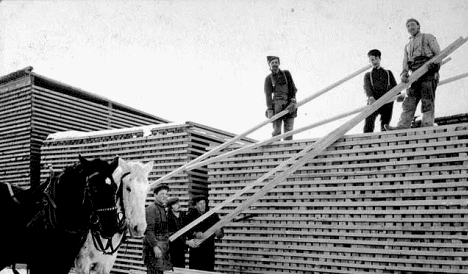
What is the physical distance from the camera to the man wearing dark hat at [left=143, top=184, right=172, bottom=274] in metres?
7.30

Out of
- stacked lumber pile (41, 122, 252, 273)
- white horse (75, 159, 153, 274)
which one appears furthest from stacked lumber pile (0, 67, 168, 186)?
white horse (75, 159, 153, 274)

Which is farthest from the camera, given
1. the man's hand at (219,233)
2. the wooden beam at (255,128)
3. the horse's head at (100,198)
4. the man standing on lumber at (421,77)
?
the wooden beam at (255,128)

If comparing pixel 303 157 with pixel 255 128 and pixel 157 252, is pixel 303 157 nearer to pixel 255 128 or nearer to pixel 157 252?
pixel 255 128

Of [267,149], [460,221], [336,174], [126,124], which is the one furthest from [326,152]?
[126,124]

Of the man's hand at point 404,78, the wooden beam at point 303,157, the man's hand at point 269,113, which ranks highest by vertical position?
the man's hand at point 404,78

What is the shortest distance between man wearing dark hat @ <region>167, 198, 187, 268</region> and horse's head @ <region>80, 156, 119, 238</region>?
319 centimetres

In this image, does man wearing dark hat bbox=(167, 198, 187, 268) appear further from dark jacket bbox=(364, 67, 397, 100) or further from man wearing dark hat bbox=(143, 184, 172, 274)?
dark jacket bbox=(364, 67, 397, 100)

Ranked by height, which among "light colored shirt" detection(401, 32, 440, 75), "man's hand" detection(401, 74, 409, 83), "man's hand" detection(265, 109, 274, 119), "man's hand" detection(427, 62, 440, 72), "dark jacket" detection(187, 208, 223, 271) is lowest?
"dark jacket" detection(187, 208, 223, 271)

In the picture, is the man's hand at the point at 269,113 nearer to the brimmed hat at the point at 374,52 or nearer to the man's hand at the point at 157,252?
the brimmed hat at the point at 374,52

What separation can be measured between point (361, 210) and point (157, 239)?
11.4ft

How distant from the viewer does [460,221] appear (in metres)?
7.25

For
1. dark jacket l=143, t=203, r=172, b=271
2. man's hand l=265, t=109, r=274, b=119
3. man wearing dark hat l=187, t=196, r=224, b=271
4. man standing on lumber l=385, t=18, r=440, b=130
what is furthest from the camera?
man's hand l=265, t=109, r=274, b=119

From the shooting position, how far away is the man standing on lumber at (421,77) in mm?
8227

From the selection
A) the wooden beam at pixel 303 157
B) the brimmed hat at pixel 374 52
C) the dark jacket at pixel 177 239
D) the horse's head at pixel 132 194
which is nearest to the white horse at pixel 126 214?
the horse's head at pixel 132 194
